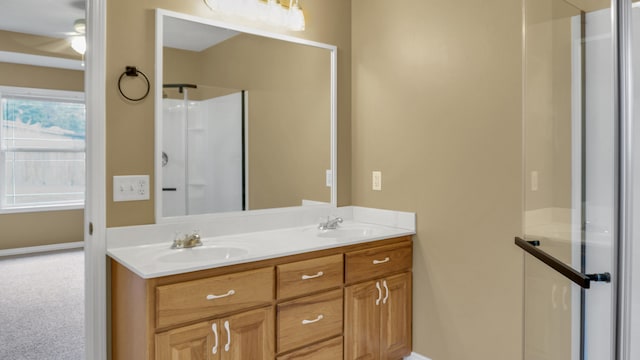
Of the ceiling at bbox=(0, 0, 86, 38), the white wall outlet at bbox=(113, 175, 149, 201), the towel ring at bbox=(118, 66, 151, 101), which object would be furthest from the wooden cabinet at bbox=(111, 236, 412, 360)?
the ceiling at bbox=(0, 0, 86, 38)

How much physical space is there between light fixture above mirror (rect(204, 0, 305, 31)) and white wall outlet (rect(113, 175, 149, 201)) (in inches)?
39.0

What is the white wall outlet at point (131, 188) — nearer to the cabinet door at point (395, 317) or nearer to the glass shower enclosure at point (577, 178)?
the cabinet door at point (395, 317)

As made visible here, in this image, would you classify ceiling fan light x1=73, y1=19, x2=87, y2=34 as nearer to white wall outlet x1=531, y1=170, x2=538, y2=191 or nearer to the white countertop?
the white countertop

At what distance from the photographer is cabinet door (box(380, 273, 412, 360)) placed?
2.39 m

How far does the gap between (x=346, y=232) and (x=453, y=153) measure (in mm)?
810

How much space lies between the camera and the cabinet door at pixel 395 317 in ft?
7.84

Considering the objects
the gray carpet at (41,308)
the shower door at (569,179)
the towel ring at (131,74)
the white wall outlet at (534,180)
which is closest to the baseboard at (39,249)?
the gray carpet at (41,308)

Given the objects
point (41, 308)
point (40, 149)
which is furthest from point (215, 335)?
point (40, 149)

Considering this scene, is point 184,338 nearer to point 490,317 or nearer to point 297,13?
point 490,317

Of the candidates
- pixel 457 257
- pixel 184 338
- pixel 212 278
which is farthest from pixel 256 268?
pixel 457 257

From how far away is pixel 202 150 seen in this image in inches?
91.8

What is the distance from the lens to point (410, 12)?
100 inches

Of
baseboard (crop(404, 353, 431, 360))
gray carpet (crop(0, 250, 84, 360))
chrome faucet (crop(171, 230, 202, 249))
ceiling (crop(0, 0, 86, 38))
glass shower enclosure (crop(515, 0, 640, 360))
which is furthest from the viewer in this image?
ceiling (crop(0, 0, 86, 38))

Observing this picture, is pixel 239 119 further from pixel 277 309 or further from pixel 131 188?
pixel 277 309
